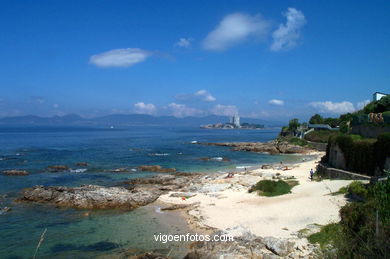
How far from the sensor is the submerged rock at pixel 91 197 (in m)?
26.4

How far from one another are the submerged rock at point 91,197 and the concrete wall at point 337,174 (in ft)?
53.3

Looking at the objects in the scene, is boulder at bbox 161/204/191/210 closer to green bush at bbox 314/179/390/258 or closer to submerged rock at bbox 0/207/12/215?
green bush at bbox 314/179/390/258

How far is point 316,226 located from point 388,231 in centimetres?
1010

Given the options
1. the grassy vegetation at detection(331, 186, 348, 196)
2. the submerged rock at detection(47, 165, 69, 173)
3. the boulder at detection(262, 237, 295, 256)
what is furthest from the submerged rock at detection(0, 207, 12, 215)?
the grassy vegetation at detection(331, 186, 348, 196)

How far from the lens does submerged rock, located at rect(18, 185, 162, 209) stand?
26359mm

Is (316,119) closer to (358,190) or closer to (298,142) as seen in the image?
(298,142)

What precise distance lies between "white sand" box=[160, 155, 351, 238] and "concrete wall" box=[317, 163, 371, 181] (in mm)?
1832

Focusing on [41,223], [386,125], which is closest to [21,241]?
[41,223]

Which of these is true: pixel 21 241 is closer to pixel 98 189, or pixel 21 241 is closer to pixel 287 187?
pixel 98 189

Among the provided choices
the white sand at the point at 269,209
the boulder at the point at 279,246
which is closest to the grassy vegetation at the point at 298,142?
the white sand at the point at 269,209

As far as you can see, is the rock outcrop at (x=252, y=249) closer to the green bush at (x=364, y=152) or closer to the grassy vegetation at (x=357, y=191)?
the grassy vegetation at (x=357, y=191)

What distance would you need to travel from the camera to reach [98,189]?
2961 centimetres

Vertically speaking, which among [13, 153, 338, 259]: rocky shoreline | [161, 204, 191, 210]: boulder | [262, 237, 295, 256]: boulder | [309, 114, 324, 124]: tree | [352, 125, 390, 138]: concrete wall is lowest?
[161, 204, 191, 210]: boulder

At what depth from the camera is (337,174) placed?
100ft
